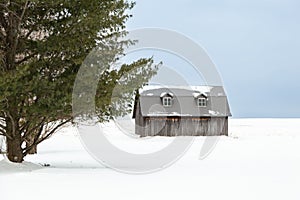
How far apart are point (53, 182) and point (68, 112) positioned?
9.82ft

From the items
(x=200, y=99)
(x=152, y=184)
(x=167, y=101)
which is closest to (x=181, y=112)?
(x=167, y=101)

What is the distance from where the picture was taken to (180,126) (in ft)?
128

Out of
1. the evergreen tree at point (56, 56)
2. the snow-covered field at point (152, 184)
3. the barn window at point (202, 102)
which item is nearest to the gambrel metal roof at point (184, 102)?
the barn window at point (202, 102)

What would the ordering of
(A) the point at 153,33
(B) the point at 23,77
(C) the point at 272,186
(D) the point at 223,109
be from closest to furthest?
(C) the point at 272,186 → (B) the point at 23,77 → (A) the point at 153,33 → (D) the point at 223,109

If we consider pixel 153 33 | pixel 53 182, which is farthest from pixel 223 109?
pixel 53 182

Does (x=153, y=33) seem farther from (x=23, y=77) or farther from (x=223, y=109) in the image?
(x=223, y=109)

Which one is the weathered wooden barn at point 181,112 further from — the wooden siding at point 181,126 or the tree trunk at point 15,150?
the tree trunk at point 15,150

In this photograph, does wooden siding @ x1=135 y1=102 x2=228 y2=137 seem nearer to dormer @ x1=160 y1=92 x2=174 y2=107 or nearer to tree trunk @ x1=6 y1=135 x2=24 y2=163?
dormer @ x1=160 y1=92 x2=174 y2=107

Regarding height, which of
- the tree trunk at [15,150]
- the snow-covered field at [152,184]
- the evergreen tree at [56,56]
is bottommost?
the snow-covered field at [152,184]

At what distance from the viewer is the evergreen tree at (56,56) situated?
36.2 feet

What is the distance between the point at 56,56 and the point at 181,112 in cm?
2832

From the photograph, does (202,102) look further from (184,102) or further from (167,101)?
(167,101)

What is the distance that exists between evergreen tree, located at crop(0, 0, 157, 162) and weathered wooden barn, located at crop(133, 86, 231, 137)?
25.7 m

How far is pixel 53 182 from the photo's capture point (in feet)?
29.6
